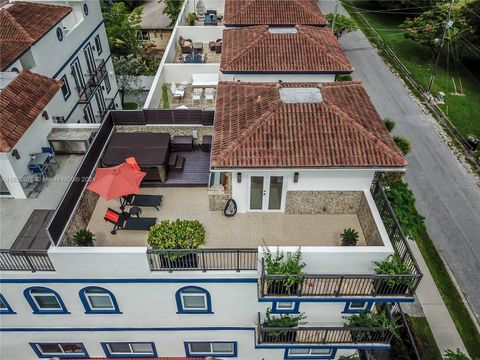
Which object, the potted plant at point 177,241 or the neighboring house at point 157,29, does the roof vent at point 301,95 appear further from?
the neighboring house at point 157,29

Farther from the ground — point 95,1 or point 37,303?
point 95,1

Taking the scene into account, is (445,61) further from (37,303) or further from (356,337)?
(37,303)

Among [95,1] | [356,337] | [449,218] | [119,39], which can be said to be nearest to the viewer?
[356,337]

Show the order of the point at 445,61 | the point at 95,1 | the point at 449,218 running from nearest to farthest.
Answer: the point at 449,218
the point at 95,1
the point at 445,61

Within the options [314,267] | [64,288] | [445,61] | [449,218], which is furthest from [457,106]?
[64,288]

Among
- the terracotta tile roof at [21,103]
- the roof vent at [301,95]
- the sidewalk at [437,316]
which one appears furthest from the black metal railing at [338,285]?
the terracotta tile roof at [21,103]

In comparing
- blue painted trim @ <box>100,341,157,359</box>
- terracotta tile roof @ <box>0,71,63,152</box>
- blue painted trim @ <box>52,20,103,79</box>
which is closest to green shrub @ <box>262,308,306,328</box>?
blue painted trim @ <box>100,341,157,359</box>
